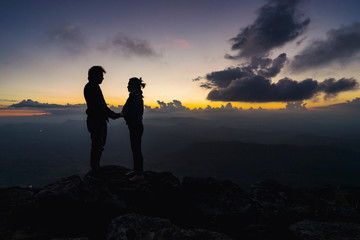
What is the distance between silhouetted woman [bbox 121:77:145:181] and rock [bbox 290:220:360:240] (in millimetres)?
5628

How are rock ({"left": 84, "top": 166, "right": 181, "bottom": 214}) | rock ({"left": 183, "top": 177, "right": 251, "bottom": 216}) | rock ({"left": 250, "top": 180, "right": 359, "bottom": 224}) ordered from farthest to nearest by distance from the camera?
rock ({"left": 183, "top": 177, "right": 251, "bottom": 216}) < rock ({"left": 250, "top": 180, "right": 359, "bottom": 224}) < rock ({"left": 84, "top": 166, "right": 181, "bottom": 214})

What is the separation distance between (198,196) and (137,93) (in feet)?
16.8

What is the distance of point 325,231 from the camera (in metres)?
4.37

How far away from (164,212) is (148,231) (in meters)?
2.61

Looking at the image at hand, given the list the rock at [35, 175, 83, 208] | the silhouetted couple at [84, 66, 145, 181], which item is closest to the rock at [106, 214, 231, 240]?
the rock at [35, 175, 83, 208]

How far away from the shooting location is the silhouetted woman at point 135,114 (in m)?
7.55

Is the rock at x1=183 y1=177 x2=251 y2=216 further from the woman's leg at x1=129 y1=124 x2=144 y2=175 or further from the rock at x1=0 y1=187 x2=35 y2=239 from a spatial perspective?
the rock at x1=0 y1=187 x2=35 y2=239

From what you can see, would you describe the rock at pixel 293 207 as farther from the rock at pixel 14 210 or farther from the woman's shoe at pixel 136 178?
the rock at pixel 14 210

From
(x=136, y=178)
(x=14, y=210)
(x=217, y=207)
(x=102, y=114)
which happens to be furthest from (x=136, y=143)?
(x=14, y=210)

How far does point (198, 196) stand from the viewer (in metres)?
7.03

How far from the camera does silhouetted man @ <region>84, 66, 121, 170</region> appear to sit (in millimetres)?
7020

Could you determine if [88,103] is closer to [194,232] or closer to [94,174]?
[94,174]

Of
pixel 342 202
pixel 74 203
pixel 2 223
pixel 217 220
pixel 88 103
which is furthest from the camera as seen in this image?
pixel 342 202

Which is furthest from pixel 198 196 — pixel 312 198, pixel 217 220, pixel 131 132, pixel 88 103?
pixel 88 103
